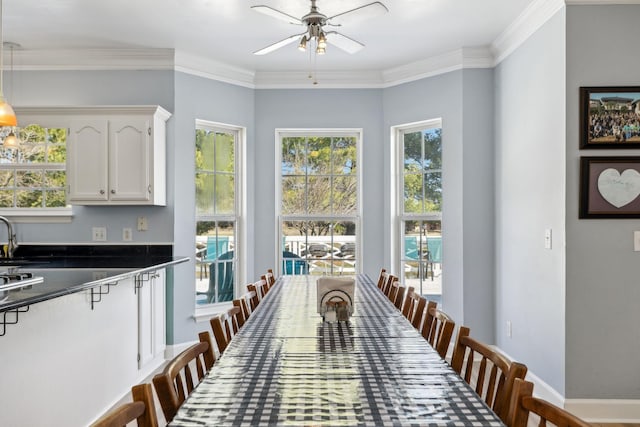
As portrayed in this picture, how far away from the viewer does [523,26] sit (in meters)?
3.72

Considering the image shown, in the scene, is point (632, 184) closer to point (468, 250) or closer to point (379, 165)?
point (468, 250)

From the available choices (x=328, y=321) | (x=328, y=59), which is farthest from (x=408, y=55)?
(x=328, y=321)

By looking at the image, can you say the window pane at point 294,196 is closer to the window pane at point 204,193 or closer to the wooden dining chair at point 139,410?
the window pane at point 204,193

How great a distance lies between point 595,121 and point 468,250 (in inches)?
66.5

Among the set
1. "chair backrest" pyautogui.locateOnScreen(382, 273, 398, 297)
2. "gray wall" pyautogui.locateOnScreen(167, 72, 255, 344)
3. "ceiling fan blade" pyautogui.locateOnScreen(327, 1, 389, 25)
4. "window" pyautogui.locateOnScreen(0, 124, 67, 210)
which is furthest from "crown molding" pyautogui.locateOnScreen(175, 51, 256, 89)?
"chair backrest" pyautogui.locateOnScreen(382, 273, 398, 297)

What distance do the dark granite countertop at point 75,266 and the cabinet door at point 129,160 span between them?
0.54 meters

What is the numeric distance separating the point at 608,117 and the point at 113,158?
3679 millimetres

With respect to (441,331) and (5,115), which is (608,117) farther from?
(5,115)

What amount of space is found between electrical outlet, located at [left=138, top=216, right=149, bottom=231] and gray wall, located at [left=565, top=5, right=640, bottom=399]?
11.1 ft

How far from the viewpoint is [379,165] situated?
5.16m

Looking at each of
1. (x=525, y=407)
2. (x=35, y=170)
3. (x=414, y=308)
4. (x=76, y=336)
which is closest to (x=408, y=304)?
(x=414, y=308)

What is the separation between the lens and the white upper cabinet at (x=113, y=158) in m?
4.19

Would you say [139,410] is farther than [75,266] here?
No

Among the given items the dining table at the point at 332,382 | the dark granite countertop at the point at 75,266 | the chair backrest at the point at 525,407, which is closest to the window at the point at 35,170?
the dark granite countertop at the point at 75,266
